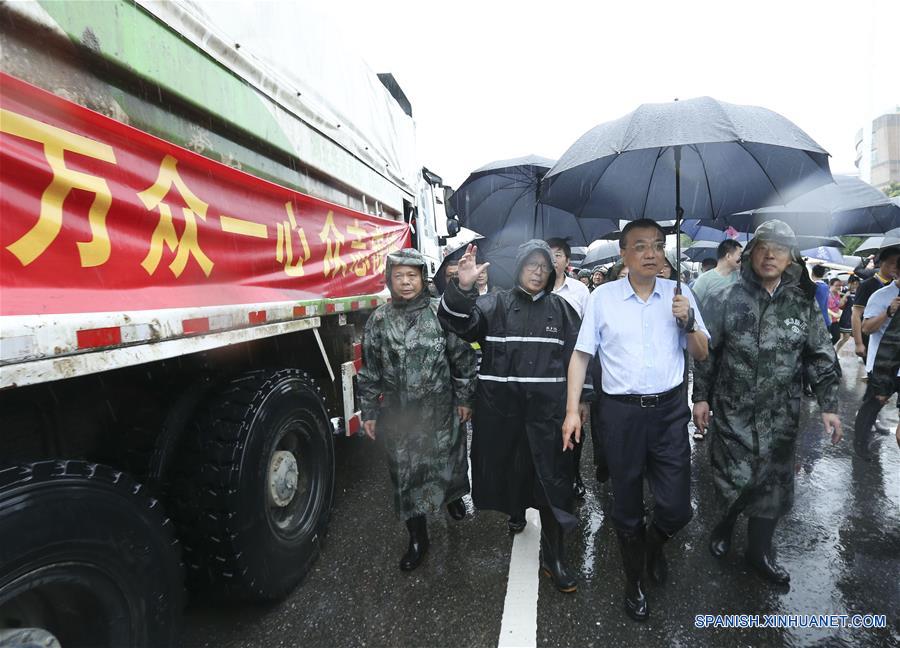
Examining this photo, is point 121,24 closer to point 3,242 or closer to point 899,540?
point 3,242

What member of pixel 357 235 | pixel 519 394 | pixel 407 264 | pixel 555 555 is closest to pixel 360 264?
pixel 357 235

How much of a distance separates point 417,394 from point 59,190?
179cm

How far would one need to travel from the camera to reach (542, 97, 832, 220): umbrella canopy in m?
1.94

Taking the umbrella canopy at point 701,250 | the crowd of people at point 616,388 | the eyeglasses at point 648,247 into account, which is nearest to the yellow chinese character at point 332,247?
the crowd of people at point 616,388

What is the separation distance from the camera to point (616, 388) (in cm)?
217

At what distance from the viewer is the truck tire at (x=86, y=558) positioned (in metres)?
1.22

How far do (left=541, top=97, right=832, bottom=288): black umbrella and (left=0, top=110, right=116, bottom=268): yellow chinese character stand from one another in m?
1.86

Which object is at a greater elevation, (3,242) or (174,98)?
(174,98)

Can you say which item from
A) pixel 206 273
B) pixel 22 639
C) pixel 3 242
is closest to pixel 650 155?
pixel 206 273

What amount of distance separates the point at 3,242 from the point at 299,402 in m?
1.56

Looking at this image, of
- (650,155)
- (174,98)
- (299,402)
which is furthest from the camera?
(650,155)

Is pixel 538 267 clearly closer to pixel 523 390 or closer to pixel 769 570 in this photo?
pixel 523 390

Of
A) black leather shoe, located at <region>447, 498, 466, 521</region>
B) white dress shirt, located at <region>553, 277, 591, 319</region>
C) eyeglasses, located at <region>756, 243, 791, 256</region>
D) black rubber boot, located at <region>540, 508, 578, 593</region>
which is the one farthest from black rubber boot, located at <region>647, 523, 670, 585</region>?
white dress shirt, located at <region>553, 277, 591, 319</region>

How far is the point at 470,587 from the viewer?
2.38 metres
